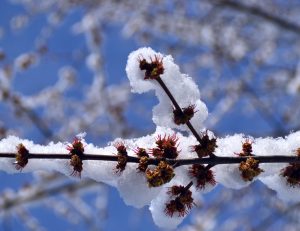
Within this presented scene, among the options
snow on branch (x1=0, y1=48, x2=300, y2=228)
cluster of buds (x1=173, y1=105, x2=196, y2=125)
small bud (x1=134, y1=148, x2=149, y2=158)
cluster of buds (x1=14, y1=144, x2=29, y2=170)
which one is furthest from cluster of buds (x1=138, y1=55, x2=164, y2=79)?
cluster of buds (x1=14, y1=144, x2=29, y2=170)

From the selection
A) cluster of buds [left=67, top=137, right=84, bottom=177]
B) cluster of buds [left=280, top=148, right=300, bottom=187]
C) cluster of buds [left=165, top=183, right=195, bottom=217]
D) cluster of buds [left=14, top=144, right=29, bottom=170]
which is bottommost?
cluster of buds [left=280, top=148, right=300, bottom=187]

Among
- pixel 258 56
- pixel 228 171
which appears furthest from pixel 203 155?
pixel 258 56

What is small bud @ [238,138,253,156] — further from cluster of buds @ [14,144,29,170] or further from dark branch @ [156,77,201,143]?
cluster of buds @ [14,144,29,170]

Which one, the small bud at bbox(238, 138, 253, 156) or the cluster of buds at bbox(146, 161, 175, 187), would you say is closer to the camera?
the cluster of buds at bbox(146, 161, 175, 187)

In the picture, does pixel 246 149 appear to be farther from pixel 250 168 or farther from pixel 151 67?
pixel 151 67

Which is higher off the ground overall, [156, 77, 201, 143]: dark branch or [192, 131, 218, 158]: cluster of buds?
[156, 77, 201, 143]: dark branch

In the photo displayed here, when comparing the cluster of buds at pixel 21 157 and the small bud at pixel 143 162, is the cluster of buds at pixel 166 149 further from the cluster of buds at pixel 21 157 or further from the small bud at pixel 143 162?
the cluster of buds at pixel 21 157

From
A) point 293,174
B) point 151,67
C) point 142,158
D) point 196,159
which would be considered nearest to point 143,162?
point 142,158
